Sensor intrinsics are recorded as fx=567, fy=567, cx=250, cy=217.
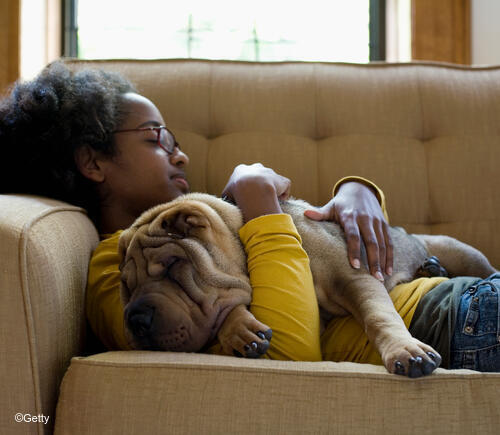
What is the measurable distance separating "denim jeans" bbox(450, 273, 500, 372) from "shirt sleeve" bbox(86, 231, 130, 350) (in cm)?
81

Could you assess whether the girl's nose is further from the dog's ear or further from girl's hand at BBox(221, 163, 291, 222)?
the dog's ear

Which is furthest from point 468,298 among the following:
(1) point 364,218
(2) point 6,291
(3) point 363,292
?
(2) point 6,291

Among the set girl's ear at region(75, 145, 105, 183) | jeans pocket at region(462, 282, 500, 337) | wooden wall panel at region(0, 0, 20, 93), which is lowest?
jeans pocket at region(462, 282, 500, 337)

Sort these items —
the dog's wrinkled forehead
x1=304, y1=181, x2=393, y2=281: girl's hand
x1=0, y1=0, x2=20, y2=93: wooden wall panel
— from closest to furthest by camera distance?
the dog's wrinkled forehead, x1=304, y1=181, x2=393, y2=281: girl's hand, x1=0, y1=0, x2=20, y2=93: wooden wall panel

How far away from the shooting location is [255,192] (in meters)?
1.57

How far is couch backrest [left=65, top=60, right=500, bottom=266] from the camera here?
2152mm

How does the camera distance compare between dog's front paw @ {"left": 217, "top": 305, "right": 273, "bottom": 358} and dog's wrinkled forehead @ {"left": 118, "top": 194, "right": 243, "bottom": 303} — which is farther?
dog's wrinkled forehead @ {"left": 118, "top": 194, "right": 243, "bottom": 303}

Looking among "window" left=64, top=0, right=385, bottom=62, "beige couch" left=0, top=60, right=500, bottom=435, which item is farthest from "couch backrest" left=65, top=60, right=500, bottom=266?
"window" left=64, top=0, right=385, bottom=62

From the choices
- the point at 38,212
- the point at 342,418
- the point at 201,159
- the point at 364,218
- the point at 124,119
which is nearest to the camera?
the point at 342,418

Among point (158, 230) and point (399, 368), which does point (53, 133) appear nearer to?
point (158, 230)

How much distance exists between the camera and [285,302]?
1.34 m

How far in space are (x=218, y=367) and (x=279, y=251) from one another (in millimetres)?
378

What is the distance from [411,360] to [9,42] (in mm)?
2741

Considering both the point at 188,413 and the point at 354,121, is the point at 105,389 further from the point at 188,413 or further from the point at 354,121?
the point at 354,121
